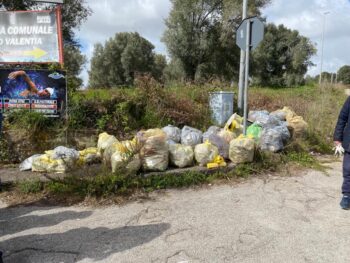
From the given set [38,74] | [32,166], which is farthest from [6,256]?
[38,74]

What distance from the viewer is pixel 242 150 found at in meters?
5.64

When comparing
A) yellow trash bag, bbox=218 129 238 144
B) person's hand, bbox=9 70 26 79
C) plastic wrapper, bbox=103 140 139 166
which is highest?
person's hand, bbox=9 70 26 79

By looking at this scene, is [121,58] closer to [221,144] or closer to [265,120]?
[265,120]

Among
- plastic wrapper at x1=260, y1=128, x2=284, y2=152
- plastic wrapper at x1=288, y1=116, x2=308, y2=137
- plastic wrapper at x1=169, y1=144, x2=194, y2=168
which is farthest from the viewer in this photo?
plastic wrapper at x1=288, y1=116, x2=308, y2=137

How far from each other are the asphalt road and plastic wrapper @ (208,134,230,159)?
3.31 feet

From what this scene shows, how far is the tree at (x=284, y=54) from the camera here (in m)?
37.8

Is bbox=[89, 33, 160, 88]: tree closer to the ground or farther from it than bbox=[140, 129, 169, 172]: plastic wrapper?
farther from it

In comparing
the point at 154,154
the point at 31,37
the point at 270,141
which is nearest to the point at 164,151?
the point at 154,154

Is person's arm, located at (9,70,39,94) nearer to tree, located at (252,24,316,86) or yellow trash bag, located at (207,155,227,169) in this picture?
yellow trash bag, located at (207,155,227,169)

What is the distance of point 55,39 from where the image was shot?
21.3ft

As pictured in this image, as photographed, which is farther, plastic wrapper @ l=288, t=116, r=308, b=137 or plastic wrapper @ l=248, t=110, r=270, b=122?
plastic wrapper @ l=248, t=110, r=270, b=122

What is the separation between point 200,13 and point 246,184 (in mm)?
22353

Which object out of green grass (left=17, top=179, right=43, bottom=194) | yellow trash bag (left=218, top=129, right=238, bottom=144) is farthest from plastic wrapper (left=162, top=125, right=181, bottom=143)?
green grass (left=17, top=179, right=43, bottom=194)

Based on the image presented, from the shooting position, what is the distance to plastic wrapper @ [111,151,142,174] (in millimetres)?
4871
